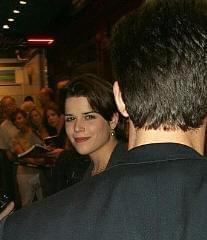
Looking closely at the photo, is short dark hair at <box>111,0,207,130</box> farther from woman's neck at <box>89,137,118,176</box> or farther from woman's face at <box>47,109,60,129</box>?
woman's face at <box>47,109,60,129</box>

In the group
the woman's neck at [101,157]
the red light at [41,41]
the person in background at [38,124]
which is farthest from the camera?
the red light at [41,41]

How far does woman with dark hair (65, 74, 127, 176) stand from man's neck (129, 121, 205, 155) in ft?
3.83

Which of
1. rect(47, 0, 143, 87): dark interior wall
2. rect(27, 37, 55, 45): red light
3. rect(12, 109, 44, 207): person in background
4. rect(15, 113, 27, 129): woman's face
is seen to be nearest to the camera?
rect(12, 109, 44, 207): person in background

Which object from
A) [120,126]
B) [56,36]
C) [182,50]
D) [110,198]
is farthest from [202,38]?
[56,36]

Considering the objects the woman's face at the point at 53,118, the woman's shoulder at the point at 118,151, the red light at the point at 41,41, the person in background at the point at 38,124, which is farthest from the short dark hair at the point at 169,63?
the red light at the point at 41,41

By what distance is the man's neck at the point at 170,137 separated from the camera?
0.73m

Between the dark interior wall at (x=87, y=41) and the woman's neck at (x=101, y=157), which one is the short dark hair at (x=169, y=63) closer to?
the woman's neck at (x=101, y=157)

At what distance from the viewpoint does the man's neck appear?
73 cm

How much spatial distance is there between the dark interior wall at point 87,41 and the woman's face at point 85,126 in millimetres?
3199

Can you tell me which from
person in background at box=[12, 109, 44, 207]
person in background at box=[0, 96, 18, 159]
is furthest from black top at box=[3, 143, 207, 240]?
person in background at box=[0, 96, 18, 159]

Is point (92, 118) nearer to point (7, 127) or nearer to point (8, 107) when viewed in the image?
point (7, 127)

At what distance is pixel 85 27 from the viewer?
303 inches

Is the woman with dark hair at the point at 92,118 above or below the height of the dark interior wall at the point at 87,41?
below

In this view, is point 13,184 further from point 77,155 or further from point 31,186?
point 31,186
